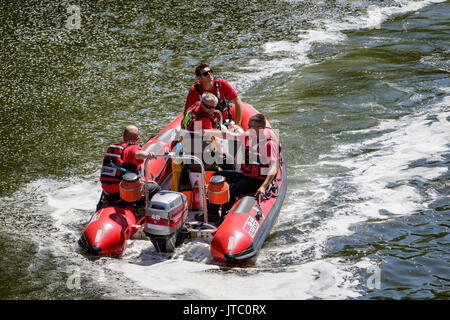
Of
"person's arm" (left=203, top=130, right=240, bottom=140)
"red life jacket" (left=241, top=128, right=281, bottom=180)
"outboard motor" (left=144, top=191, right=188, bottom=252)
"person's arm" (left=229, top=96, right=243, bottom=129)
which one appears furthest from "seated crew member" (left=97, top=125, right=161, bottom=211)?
"person's arm" (left=229, top=96, right=243, bottom=129)

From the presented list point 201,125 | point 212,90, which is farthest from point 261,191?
point 212,90

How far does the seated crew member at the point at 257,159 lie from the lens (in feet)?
17.3

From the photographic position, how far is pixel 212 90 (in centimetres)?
642

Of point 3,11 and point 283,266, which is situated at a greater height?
point 3,11

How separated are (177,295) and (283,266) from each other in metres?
1.10

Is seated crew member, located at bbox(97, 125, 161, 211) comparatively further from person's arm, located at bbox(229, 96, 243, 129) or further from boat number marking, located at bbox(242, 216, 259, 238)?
person's arm, located at bbox(229, 96, 243, 129)

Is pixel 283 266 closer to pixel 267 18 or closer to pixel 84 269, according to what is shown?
Answer: pixel 84 269

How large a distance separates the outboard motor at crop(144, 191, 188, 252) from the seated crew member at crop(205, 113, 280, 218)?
0.72 m

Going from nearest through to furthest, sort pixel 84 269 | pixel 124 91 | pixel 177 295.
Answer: pixel 177 295 → pixel 84 269 → pixel 124 91

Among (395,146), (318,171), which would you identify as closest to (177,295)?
(318,171)

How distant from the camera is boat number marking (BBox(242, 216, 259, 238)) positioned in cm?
491

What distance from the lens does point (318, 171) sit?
7211 millimetres

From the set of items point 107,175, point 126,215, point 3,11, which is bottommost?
point 126,215

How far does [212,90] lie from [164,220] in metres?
2.20
